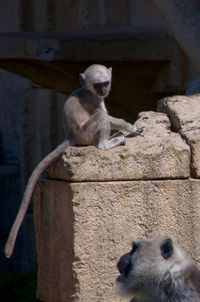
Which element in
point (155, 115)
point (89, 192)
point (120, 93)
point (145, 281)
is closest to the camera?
point (145, 281)

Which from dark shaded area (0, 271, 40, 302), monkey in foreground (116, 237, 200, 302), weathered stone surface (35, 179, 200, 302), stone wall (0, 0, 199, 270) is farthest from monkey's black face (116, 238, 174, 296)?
dark shaded area (0, 271, 40, 302)

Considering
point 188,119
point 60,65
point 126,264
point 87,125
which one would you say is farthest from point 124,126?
point 60,65

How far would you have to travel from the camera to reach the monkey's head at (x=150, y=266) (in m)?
4.07

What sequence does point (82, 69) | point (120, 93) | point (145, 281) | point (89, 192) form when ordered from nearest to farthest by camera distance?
point (145, 281) → point (89, 192) → point (82, 69) → point (120, 93)

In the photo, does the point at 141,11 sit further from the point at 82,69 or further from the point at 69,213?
the point at 69,213

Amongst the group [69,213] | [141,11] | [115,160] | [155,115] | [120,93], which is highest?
[141,11]

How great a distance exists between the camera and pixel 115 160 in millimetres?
4707

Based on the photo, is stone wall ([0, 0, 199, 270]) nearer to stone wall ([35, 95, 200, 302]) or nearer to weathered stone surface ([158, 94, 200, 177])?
weathered stone surface ([158, 94, 200, 177])

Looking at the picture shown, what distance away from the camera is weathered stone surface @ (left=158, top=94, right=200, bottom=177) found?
4876 millimetres

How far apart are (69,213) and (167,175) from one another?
0.65 m

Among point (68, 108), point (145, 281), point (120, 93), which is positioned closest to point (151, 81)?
point (120, 93)

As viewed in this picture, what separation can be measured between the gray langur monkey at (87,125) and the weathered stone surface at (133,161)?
83mm

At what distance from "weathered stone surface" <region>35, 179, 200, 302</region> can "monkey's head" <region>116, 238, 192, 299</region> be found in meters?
0.58

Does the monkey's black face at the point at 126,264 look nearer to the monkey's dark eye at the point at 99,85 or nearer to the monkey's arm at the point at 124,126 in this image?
the monkey's arm at the point at 124,126
